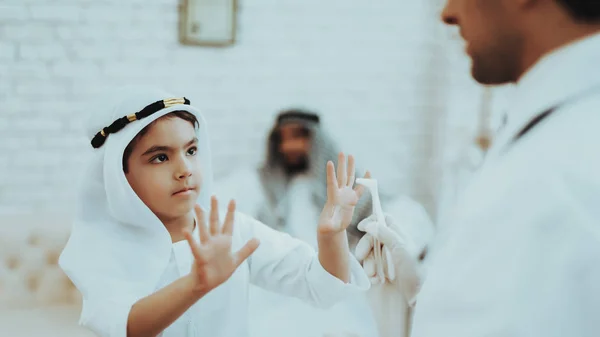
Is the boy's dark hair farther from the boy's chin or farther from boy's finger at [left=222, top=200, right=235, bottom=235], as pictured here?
boy's finger at [left=222, top=200, right=235, bottom=235]

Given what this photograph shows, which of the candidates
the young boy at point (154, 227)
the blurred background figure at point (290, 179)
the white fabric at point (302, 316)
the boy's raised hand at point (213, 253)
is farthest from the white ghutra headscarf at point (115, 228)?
the blurred background figure at point (290, 179)

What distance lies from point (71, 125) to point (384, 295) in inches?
71.1

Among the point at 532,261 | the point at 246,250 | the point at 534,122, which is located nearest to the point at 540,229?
the point at 532,261

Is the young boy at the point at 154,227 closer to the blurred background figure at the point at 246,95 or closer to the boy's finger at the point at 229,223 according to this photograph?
the boy's finger at the point at 229,223

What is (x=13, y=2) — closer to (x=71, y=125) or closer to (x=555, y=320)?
(x=71, y=125)

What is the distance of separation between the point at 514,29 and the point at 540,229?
25 centimetres

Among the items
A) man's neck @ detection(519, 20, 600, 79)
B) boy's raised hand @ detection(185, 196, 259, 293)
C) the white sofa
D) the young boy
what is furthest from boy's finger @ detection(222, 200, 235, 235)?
the white sofa

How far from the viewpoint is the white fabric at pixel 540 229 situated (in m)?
0.66

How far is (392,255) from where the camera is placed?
57.6 inches

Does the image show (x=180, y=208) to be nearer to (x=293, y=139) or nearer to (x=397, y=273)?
(x=397, y=273)

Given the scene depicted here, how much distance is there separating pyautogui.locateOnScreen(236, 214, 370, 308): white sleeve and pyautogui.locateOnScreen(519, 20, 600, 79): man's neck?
0.67 m

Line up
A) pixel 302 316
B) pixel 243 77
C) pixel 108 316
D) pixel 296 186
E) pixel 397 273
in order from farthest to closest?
1. pixel 243 77
2. pixel 296 186
3. pixel 302 316
4. pixel 397 273
5. pixel 108 316

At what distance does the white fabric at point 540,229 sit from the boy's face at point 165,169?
63 cm

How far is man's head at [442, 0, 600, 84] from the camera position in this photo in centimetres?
73
